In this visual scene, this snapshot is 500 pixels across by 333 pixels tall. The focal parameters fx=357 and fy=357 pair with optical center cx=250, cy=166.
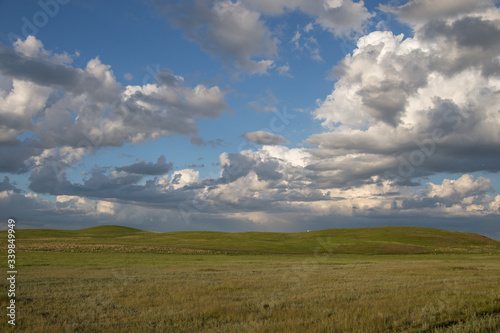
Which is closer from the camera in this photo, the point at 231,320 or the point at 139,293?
the point at 231,320

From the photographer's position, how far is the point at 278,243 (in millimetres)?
100438

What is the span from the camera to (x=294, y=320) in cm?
1195

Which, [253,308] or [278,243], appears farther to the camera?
[278,243]

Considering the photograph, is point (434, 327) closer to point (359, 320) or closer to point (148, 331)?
point (359, 320)

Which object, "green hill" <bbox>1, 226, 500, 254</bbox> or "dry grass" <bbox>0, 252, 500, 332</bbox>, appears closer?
"dry grass" <bbox>0, 252, 500, 332</bbox>

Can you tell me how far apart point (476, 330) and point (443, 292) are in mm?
8216

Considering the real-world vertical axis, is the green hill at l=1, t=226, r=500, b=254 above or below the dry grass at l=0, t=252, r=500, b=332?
below

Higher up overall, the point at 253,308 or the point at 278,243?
the point at 253,308

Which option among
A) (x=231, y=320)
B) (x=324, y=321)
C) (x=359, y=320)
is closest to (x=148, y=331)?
(x=231, y=320)

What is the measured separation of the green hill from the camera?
242 feet

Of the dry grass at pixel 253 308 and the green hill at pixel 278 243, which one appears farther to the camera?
the green hill at pixel 278 243

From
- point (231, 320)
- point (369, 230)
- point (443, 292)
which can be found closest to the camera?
point (231, 320)

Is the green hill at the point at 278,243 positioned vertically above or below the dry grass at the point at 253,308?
below

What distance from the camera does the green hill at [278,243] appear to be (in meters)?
73.6
